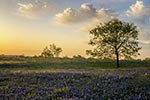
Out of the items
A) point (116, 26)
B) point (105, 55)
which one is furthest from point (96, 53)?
point (116, 26)

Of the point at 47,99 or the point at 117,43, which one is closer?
the point at 47,99

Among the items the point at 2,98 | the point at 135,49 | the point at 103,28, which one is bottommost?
the point at 2,98

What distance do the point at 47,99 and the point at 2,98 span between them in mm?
1818

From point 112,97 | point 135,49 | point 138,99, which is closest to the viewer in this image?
point 138,99

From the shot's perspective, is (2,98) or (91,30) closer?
(2,98)

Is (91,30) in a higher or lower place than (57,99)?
higher

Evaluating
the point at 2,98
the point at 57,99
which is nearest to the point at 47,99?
the point at 57,99

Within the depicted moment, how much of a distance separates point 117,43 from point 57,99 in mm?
48703

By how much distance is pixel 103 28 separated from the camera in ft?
199

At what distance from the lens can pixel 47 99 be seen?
12094 mm

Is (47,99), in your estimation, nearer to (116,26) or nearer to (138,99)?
(138,99)

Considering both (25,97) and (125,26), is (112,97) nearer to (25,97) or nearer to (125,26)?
(25,97)

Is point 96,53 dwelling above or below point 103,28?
below

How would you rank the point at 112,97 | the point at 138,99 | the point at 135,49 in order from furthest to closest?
1. the point at 135,49
2. the point at 112,97
3. the point at 138,99
